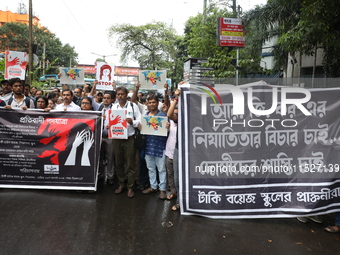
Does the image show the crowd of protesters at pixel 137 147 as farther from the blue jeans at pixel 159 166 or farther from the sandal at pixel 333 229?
the sandal at pixel 333 229

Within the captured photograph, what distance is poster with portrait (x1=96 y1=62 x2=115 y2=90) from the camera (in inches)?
258

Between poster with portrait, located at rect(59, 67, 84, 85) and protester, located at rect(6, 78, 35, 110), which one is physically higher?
poster with portrait, located at rect(59, 67, 84, 85)

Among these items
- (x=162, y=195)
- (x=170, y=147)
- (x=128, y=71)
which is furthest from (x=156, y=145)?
(x=128, y=71)

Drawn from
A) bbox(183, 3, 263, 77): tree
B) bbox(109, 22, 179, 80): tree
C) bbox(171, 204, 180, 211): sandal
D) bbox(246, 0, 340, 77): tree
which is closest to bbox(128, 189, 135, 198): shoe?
bbox(171, 204, 180, 211): sandal

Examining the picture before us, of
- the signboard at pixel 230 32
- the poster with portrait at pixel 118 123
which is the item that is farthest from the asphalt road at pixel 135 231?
the signboard at pixel 230 32

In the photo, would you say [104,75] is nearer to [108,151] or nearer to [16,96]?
[16,96]

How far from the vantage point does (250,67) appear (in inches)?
454

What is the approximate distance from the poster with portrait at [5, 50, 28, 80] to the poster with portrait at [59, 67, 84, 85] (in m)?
1.34

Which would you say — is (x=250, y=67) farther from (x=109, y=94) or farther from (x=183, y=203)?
(x=183, y=203)

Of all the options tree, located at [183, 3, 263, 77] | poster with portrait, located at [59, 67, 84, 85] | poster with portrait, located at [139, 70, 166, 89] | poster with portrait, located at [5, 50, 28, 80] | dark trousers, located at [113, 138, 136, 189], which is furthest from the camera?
tree, located at [183, 3, 263, 77]

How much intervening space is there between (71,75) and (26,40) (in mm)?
37231

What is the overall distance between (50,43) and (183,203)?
142 feet

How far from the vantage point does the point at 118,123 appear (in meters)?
4.64

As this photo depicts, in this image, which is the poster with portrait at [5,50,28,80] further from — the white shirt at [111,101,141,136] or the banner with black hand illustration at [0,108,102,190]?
the white shirt at [111,101,141,136]
